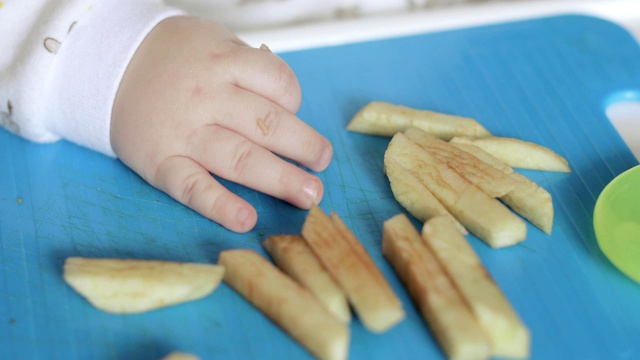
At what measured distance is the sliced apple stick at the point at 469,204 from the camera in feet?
3.46

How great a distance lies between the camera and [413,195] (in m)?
1.10

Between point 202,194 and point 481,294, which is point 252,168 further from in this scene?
point 481,294

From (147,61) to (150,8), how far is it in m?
0.12

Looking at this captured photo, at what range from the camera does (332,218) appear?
3.40ft

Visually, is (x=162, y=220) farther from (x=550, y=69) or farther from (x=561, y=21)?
(x=561, y=21)

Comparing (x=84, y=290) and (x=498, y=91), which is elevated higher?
(x=498, y=91)

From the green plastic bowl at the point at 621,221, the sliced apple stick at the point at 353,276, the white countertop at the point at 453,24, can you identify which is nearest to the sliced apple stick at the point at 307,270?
the sliced apple stick at the point at 353,276

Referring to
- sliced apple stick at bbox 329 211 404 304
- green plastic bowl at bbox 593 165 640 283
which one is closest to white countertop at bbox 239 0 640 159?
green plastic bowl at bbox 593 165 640 283

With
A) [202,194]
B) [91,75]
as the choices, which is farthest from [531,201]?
[91,75]

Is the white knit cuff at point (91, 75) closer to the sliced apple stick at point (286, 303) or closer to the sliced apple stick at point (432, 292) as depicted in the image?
the sliced apple stick at point (286, 303)

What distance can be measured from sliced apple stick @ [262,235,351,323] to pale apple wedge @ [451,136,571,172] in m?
0.34

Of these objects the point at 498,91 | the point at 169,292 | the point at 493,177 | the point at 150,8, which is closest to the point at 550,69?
the point at 498,91

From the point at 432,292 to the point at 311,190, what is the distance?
0.28 m

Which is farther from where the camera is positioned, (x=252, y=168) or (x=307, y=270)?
(x=252, y=168)
